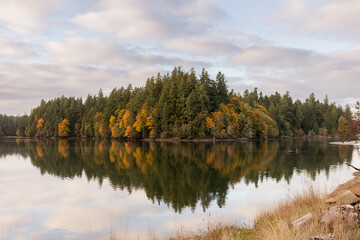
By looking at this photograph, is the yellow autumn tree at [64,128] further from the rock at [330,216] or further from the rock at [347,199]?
the rock at [330,216]

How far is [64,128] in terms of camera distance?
160 m

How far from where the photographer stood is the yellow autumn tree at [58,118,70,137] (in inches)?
6270

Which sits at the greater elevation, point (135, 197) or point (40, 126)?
point (40, 126)

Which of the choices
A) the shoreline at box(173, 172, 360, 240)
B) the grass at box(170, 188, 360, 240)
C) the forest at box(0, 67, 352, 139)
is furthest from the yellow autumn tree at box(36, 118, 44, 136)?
the shoreline at box(173, 172, 360, 240)

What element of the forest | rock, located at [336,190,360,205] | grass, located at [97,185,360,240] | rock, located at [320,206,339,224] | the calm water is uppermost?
the forest

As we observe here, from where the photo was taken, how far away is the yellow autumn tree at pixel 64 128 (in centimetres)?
15925

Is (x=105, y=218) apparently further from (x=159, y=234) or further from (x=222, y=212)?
(x=222, y=212)

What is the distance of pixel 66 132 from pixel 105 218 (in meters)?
Result: 155

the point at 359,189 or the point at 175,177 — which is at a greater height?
the point at 359,189

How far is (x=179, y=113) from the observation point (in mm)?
109188

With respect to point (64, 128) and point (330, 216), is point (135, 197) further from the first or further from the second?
point (64, 128)

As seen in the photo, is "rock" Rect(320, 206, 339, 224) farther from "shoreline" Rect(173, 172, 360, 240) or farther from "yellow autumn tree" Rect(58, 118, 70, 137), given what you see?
"yellow autumn tree" Rect(58, 118, 70, 137)

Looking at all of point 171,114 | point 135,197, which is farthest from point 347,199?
point 171,114

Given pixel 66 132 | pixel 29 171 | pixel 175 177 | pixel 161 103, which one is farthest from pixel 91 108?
pixel 175 177
